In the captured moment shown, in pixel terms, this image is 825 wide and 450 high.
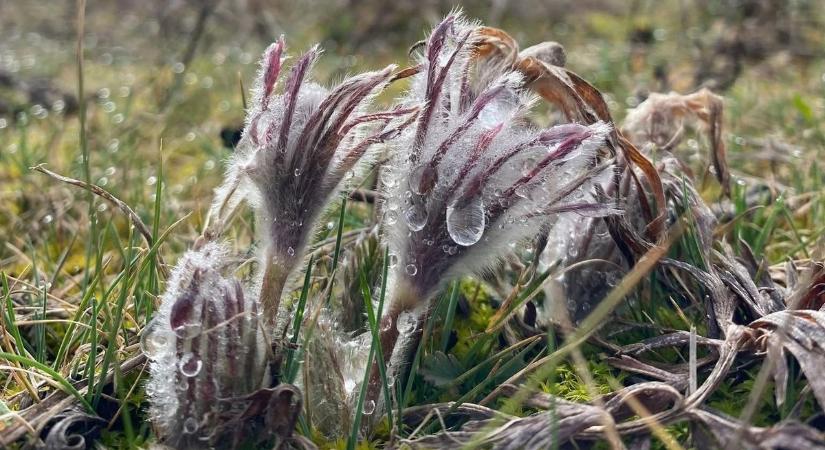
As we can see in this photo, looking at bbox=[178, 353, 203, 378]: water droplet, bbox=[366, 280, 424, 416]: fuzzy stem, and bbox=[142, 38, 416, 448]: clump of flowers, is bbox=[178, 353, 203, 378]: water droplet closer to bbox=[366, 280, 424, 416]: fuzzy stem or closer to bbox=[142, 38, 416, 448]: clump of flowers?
bbox=[142, 38, 416, 448]: clump of flowers

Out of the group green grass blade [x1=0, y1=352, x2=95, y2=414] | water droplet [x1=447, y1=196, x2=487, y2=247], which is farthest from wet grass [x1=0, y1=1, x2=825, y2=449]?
water droplet [x1=447, y1=196, x2=487, y2=247]

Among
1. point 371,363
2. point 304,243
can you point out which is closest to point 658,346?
point 371,363

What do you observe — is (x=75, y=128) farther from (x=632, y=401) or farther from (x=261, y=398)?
(x=632, y=401)

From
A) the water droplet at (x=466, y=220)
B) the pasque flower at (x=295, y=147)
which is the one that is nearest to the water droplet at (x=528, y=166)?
the water droplet at (x=466, y=220)

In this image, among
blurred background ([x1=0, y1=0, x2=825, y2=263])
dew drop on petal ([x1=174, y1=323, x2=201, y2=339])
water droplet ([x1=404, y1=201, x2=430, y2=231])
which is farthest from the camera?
blurred background ([x1=0, y1=0, x2=825, y2=263])

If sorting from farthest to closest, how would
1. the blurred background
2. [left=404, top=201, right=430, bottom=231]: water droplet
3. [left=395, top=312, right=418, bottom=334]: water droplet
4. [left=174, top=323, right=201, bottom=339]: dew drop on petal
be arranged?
the blurred background → [left=395, top=312, right=418, bottom=334]: water droplet → [left=404, top=201, right=430, bottom=231]: water droplet → [left=174, top=323, right=201, bottom=339]: dew drop on petal

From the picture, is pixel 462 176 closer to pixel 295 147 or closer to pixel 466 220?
pixel 466 220
